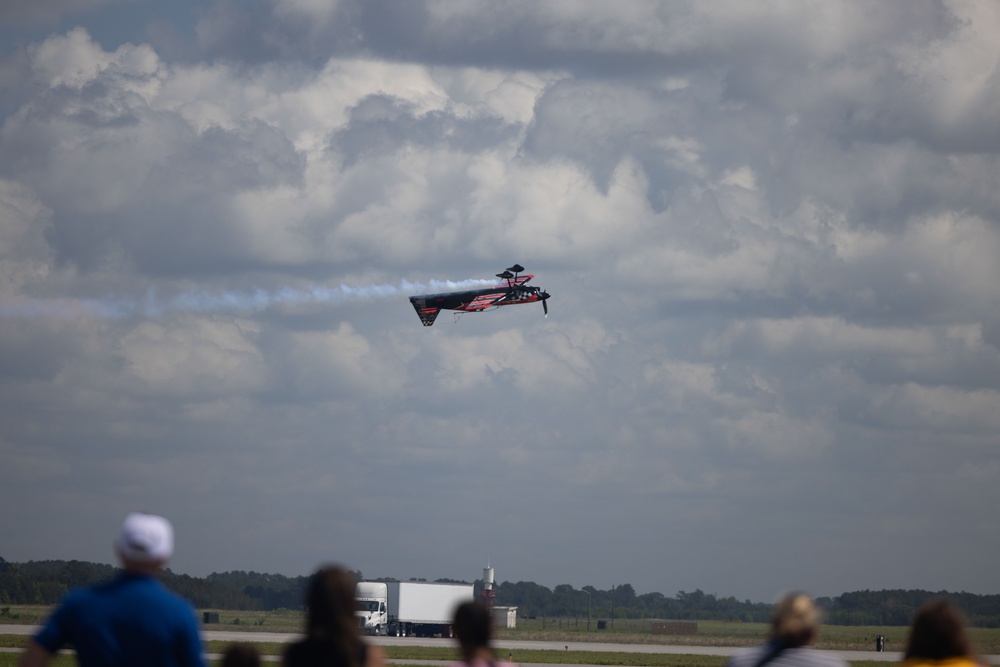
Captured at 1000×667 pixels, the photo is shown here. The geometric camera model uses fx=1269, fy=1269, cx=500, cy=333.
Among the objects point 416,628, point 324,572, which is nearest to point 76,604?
point 324,572

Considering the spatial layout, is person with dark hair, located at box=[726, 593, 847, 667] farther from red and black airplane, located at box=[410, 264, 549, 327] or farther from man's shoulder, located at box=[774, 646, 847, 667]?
red and black airplane, located at box=[410, 264, 549, 327]

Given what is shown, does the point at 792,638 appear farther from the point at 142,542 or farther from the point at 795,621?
the point at 142,542

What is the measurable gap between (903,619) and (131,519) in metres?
156

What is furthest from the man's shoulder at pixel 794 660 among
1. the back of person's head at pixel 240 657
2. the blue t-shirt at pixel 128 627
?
the back of person's head at pixel 240 657

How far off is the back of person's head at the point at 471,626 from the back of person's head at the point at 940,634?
2.96 m

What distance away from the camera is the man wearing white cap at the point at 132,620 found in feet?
27.3

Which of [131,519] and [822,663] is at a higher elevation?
[131,519]

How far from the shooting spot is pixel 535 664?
53000mm

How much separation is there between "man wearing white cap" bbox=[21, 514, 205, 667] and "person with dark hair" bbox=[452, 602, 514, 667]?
5.88 ft

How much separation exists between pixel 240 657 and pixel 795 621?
14.6 feet

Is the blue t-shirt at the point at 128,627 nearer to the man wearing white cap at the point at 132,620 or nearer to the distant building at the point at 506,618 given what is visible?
the man wearing white cap at the point at 132,620

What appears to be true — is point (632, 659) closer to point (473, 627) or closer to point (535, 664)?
→ point (535, 664)

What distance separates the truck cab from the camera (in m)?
90.7

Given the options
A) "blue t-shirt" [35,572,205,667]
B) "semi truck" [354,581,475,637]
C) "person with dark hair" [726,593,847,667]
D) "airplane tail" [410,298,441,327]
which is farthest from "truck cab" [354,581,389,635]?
"person with dark hair" [726,593,847,667]
